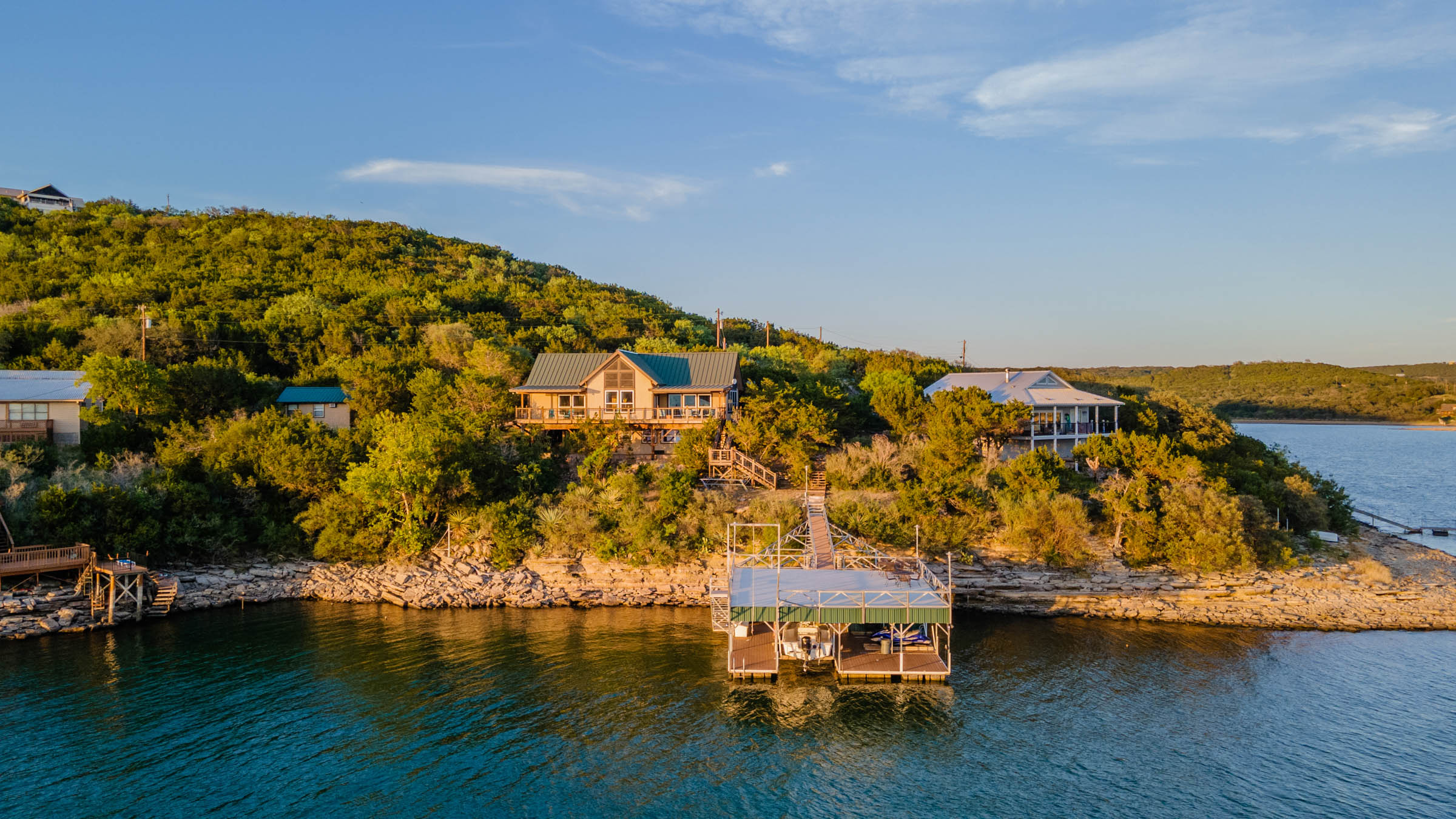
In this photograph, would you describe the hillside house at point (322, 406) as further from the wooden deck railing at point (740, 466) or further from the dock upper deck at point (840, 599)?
the dock upper deck at point (840, 599)

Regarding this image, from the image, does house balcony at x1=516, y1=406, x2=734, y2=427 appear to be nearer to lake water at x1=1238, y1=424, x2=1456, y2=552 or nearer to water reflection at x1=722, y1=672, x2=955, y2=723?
water reflection at x1=722, y1=672, x2=955, y2=723

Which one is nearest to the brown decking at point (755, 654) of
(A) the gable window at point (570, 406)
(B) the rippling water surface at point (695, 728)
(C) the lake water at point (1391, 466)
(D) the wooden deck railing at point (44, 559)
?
(B) the rippling water surface at point (695, 728)

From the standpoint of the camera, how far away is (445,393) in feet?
157

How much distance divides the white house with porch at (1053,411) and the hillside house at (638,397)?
49.2ft

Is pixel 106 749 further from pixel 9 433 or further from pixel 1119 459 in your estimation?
pixel 1119 459

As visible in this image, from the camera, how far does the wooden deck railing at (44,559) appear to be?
104ft

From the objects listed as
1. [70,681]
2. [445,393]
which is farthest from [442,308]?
[70,681]

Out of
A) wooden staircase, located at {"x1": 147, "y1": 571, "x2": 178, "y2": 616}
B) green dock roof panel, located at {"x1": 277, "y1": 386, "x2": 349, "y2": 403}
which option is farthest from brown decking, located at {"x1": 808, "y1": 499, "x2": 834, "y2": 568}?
green dock roof panel, located at {"x1": 277, "y1": 386, "x2": 349, "y2": 403}

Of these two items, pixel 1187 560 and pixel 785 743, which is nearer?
pixel 785 743

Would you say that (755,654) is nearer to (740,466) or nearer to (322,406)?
(740,466)

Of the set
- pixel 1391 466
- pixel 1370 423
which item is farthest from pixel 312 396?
pixel 1370 423

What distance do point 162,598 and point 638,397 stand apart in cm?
2640

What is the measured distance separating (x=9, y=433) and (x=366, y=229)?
68.9m

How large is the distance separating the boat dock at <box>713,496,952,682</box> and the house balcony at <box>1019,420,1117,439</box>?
19.0 m
